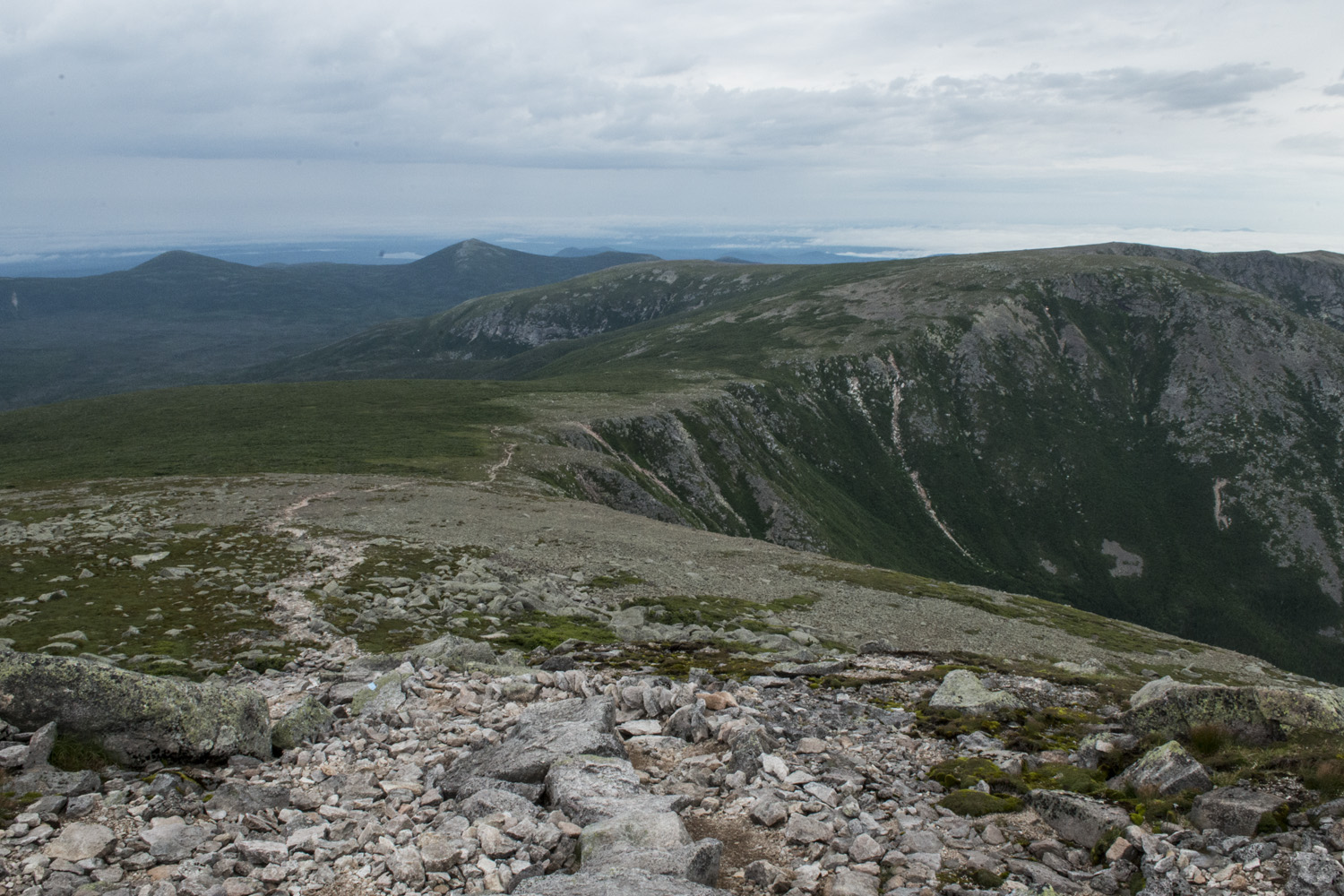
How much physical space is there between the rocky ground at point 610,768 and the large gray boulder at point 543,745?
0.09 meters

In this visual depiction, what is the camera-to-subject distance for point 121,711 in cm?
1753

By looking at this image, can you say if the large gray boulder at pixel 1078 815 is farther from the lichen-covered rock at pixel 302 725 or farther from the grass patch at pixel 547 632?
the grass patch at pixel 547 632

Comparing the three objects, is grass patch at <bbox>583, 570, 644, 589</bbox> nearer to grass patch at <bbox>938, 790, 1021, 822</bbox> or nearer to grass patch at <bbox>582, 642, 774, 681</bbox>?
grass patch at <bbox>582, 642, 774, 681</bbox>

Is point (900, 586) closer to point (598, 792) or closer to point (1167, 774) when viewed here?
point (1167, 774)

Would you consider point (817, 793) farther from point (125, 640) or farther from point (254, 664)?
point (125, 640)

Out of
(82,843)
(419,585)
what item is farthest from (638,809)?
(419,585)

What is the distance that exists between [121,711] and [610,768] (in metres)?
11.7

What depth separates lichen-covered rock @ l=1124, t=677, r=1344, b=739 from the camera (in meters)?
18.6

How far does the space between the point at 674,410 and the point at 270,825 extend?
131387mm

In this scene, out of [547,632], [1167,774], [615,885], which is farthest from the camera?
[547,632]

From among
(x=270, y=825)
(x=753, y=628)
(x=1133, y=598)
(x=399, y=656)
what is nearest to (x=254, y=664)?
(x=399, y=656)

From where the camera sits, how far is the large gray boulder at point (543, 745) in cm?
1686

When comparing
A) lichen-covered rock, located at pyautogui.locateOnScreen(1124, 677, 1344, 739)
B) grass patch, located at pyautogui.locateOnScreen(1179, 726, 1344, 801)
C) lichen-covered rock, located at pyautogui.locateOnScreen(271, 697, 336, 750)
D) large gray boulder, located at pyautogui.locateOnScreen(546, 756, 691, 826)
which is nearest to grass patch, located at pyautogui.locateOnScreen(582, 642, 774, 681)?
Answer: large gray boulder, located at pyautogui.locateOnScreen(546, 756, 691, 826)

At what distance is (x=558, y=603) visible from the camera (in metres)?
42.6
